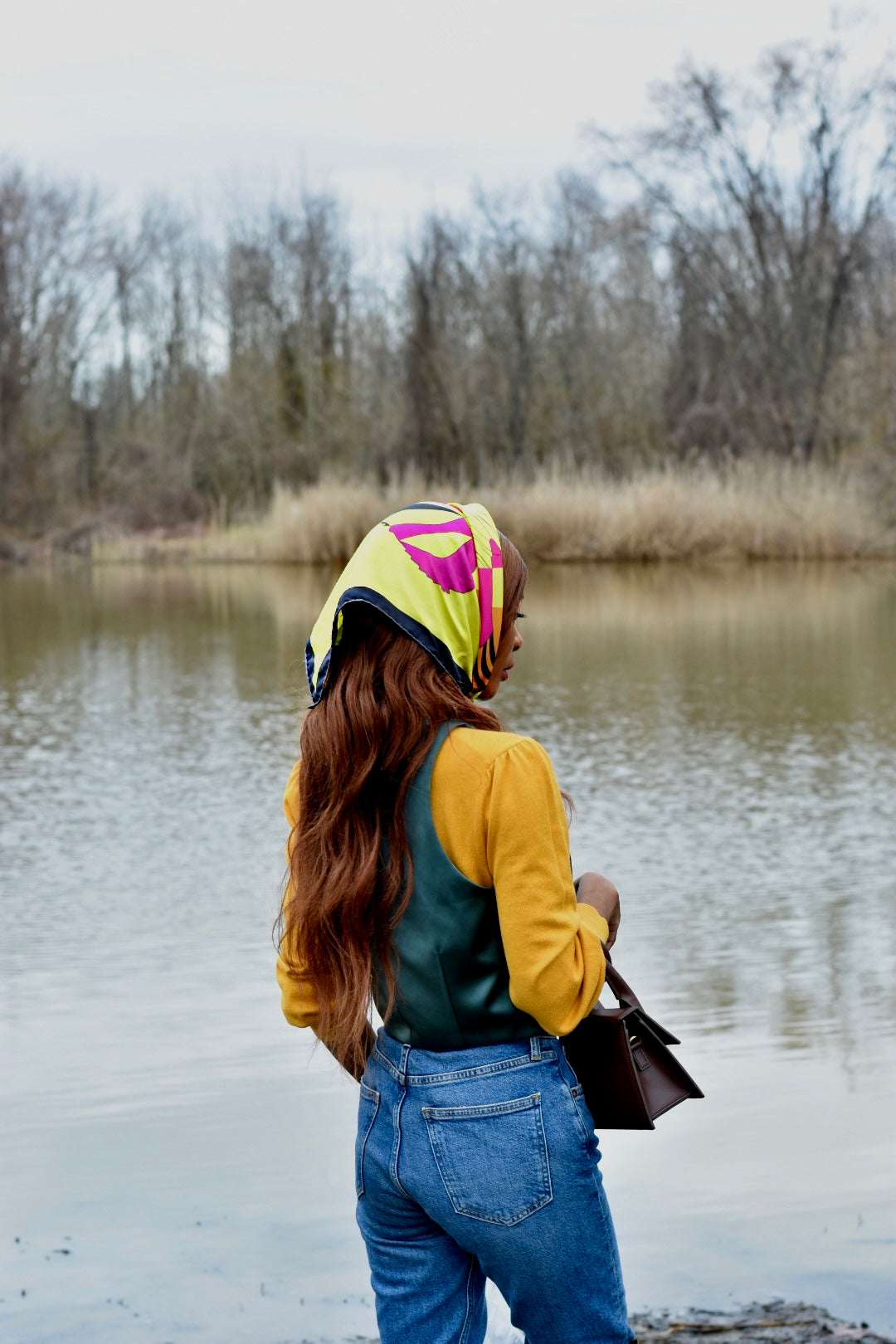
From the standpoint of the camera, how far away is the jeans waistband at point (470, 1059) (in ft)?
5.54

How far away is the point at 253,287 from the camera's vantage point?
132ft

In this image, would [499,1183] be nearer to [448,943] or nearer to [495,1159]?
[495,1159]

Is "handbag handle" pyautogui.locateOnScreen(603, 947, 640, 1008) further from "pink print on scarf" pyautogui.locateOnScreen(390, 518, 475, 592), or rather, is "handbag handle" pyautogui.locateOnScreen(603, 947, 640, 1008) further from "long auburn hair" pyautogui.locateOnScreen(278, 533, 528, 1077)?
"pink print on scarf" pyautogui.locateOnScreen(390, 518, 475, 592)

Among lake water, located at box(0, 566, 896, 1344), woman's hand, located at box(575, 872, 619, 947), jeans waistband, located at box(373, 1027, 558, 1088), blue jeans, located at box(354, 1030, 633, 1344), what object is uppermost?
woman's hand, located at box(575, 872, 619, 947)

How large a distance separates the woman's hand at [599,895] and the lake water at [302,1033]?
67 centimetres

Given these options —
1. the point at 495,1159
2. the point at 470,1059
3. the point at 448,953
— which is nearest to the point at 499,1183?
the point at 495,1159

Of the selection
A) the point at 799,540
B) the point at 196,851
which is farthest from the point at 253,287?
the point at 196,851

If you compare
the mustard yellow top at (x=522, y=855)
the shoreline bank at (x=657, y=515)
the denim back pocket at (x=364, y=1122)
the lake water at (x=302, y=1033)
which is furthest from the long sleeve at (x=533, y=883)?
the shoreline bank at (x=657, y=515)

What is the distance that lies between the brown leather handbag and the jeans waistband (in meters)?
0.06

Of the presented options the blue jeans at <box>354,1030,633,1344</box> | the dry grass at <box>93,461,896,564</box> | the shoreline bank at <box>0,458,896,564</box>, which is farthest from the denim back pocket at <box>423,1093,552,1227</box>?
the dry grass at <box>93,461,896,564</box>

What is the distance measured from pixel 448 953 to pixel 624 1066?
246 millimetres

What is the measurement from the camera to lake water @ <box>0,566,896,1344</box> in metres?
2.67

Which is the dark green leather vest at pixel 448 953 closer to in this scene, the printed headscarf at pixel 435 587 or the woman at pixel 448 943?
the woman at pixel 448 943

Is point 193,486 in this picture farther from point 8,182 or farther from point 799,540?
point 799,540
